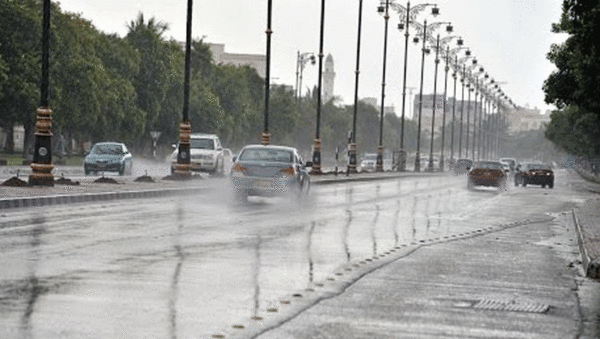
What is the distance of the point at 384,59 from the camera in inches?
3115

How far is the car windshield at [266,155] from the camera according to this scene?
2998cm

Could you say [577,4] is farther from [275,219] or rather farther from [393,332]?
[393,332]

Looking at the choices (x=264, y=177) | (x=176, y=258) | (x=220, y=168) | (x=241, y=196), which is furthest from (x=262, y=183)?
(x=220, y=168)

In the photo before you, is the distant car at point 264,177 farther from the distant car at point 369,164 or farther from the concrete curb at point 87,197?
the distant car at point 369,164

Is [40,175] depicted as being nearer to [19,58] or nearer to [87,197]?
[87,197]

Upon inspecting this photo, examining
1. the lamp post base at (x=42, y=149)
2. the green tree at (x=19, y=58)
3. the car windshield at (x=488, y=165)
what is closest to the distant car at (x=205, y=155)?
the car windshield at (x=488, y=165)

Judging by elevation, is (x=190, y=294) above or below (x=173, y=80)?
below

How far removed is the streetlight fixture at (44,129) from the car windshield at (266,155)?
487 centimetres

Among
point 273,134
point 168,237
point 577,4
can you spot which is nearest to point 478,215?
point 577,4

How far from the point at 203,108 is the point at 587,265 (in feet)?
262

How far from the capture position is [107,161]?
49.1 meters

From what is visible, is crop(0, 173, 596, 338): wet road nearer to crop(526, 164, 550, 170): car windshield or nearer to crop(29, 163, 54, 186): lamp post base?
crop(29, 163, 54, 186): lamp post base

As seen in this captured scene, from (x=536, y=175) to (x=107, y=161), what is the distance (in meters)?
24.6

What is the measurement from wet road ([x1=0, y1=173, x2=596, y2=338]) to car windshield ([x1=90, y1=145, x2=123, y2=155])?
23.1m
